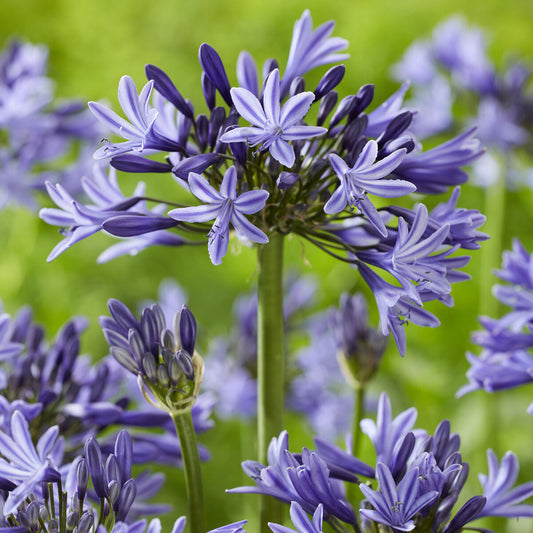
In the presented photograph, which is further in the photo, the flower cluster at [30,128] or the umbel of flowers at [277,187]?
the flower cluster at [30,128]

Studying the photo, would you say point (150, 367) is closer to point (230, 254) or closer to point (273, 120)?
point (273, 120)

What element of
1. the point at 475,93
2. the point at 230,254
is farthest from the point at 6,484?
the point at 230,254

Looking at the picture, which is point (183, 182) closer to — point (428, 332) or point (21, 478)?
point (21, 478)

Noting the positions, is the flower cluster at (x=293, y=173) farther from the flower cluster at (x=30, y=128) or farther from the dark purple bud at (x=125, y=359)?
the flower cluster at (x=30, y=128)

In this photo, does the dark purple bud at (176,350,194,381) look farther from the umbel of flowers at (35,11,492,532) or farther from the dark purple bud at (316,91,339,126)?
the dark purple bud at (316,91,339,126)

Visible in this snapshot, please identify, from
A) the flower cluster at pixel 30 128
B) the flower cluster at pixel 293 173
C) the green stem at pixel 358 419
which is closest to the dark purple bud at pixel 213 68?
the flower cluster at pixel 293 173

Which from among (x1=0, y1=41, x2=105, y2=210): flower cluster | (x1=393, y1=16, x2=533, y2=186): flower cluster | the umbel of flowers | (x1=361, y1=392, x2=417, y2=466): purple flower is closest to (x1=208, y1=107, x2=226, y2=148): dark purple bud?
the umbel of flowers

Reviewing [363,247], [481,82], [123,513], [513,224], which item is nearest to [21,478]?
[123,513]
